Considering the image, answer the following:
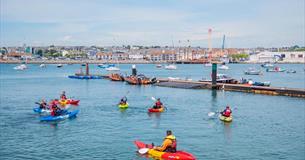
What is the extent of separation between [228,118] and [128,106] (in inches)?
567

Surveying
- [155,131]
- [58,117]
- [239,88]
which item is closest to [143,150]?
[155,131]

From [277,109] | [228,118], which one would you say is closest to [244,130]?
[228,118]

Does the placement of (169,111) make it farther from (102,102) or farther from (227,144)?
(227,144)

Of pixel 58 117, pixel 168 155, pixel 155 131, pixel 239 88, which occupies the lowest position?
pixel 155 131

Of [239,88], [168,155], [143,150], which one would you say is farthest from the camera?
[239,88]

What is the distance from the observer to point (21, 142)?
108ft

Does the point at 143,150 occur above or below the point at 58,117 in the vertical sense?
below

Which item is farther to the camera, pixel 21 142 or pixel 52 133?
pixel 52 133

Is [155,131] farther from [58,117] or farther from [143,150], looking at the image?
[58,117]

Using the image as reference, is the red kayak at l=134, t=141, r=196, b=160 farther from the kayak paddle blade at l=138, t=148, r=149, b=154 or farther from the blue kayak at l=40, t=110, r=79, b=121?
the blue kayak at l=40, t=110, r=79, b=121

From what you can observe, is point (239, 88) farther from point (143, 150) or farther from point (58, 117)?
point (143, 150)

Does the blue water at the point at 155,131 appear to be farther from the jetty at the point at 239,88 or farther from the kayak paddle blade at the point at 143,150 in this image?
the jetty at the point at 239,88

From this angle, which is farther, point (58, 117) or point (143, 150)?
point (58, 117)

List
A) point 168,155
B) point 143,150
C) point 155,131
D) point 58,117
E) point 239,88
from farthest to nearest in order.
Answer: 1. point 239,88
2. point 58,117
3. point 155,131
4. point 143,150
5. point 168,155
